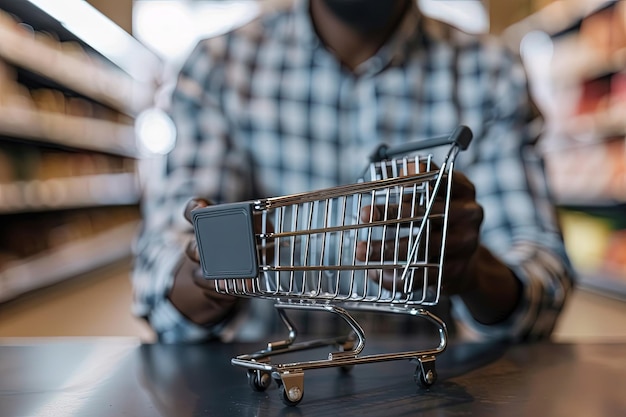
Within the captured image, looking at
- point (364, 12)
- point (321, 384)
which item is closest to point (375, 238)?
point (321, 384)

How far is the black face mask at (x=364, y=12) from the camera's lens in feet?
4.90

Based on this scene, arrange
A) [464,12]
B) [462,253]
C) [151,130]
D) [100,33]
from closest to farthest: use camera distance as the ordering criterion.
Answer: [462,253] → [100,33] → [464,12] → [151,130]

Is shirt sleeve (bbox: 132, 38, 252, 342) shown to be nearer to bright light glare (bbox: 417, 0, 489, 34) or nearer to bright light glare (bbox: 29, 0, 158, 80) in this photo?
bright light glare (bbox: 29, 0, 158, 80)

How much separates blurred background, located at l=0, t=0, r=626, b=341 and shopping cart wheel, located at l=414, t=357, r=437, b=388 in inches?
122

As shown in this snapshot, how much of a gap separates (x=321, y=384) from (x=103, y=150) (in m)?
6.50

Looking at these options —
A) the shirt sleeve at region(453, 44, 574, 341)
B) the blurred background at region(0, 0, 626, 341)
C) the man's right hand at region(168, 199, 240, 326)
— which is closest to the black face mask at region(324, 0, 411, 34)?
the shirt sleeve at region(453, 44, 574, 341)

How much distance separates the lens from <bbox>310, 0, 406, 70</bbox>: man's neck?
1.57m

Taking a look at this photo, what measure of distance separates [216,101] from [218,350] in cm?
65

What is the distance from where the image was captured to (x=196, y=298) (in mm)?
1149

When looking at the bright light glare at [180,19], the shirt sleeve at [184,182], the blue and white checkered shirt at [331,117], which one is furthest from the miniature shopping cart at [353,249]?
the bright light glare at [180,19]

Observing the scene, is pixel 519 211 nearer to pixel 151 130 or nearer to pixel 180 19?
pixel 180 19

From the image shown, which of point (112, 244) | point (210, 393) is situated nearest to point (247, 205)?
point (210, 393)

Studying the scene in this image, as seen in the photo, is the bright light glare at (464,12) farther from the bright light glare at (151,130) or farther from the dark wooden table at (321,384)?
the dark wooden table at (321,384)

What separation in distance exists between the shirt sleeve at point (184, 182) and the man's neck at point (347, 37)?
24 cm
